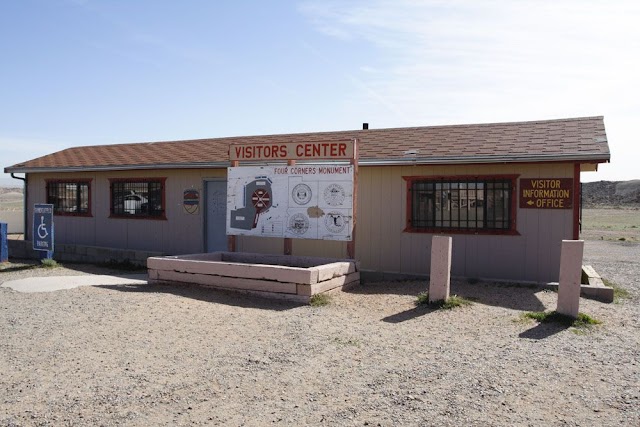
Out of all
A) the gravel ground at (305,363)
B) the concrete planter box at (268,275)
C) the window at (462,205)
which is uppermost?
the window at (462,205)

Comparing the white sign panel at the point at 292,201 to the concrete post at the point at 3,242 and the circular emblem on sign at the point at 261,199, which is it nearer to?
the circular emblem on sign at the point at 261,199

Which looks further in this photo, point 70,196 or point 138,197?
point 70,196

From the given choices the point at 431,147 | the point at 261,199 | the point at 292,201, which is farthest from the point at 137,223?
the point at 431,147

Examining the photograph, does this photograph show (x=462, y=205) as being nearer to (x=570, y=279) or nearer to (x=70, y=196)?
(x=570, y=279)

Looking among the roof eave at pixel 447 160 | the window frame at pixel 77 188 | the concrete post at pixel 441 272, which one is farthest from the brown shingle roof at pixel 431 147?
the concrete post at pixel 441 272

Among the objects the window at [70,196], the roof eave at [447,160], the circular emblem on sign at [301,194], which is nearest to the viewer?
the roof eave at [447,160]

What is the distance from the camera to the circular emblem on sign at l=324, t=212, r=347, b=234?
417 inches

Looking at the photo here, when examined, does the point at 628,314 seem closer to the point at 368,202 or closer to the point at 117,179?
the point at 368,202

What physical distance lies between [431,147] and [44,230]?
9.44m

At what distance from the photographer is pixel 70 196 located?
1634 cm

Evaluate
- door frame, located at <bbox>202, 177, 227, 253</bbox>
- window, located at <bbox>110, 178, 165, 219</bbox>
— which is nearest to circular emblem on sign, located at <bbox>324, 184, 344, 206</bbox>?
door frame, located at <bbox>202, 177, 227, 253</bbox>

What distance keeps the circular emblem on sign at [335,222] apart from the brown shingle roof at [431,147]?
142 centimetres

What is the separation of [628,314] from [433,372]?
4611mm

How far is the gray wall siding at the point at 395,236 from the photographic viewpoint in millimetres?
10406
